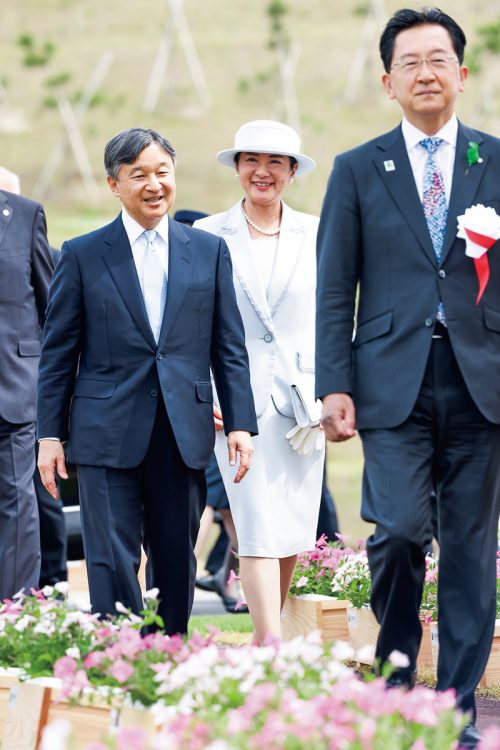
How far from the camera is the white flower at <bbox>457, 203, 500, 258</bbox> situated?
14.9 feet

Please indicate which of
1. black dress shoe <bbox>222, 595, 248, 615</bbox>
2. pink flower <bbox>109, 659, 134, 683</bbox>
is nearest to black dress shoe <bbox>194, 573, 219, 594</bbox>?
black dress shoe <bbox>222, 595, 248, 615</bbox>

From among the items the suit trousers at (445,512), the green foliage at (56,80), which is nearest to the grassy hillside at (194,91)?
the green foliage at (56,80)

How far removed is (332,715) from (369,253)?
2046 mm

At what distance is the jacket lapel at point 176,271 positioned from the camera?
17.6ft

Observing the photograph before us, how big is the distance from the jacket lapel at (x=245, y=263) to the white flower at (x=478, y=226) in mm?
1655

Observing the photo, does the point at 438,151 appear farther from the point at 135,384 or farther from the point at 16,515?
the point at 16,515

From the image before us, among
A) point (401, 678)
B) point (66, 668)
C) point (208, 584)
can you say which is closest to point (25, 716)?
point (66, 668)

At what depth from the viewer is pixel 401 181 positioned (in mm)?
4746

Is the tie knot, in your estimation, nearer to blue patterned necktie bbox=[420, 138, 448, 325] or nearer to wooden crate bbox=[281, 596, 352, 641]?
blue patterned necktie bbox=[420, 138, 448, 325]

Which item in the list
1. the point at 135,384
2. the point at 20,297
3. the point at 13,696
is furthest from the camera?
the point at 20,297

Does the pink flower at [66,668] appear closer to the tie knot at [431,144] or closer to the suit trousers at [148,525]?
the suit trousers at [148,525]

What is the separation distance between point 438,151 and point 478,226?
1.20ft

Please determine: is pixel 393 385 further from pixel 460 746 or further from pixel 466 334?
pixel 460 746

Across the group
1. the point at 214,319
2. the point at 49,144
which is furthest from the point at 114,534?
the point at 49,144
